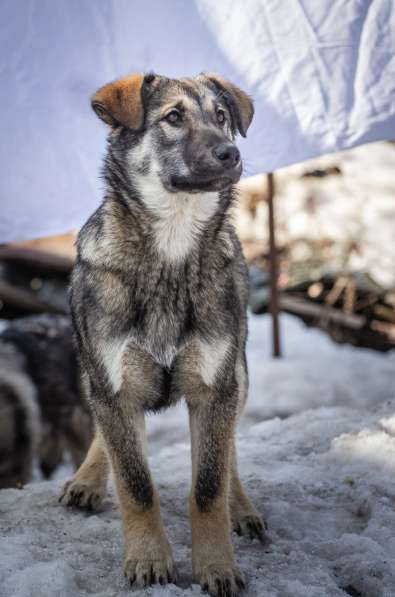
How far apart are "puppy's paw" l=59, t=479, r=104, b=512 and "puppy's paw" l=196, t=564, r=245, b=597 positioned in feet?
2.51

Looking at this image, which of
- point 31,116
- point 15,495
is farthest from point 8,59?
point 15,495

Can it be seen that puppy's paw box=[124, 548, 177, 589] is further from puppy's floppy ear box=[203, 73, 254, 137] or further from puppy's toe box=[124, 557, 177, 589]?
puppy's floppy ear box=[203, 73, 254, 137]

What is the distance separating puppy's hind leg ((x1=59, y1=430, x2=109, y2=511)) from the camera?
9.99 ft

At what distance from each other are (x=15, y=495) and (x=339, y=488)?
143 cm

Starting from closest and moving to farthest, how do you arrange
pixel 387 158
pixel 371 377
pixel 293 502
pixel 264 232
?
pixel 293 502, pixel 371 377, pixel 387 158, pixel 264 232

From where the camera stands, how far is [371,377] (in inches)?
260

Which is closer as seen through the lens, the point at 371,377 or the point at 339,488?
the point at 339,488

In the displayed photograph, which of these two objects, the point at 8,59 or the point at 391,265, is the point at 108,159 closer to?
the point at 8,59

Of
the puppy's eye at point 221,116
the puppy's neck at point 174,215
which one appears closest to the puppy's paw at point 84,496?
the puppy's neck at point 174,215

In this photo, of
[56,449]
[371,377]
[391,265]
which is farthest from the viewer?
[391,265]

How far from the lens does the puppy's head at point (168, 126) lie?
2592 millimetres

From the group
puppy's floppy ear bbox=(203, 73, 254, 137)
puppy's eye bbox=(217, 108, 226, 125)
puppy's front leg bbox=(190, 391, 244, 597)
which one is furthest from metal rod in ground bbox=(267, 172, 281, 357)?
puppy's front leg bbox=(190, 391, 244, 597)

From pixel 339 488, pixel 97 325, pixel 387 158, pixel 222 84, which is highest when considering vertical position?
pixel 222 84

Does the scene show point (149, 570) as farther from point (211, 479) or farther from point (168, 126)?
point (168, 126)
